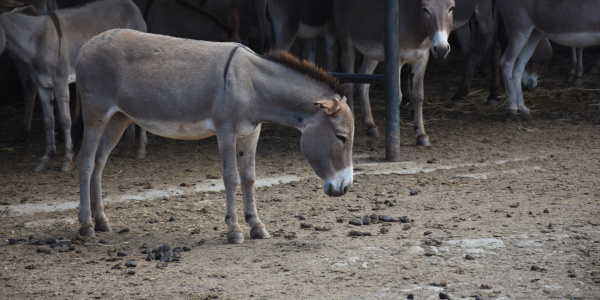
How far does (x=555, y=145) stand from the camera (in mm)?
7383

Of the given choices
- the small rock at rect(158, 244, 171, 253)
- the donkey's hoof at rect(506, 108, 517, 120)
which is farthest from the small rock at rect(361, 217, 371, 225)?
the donkey's hoof at rect(506, 108, 517, 120)

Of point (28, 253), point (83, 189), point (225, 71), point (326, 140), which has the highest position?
point (225, 71)

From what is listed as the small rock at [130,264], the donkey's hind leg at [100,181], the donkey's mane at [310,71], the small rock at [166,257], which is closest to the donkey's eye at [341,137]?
the donkey's mane at [310,71]

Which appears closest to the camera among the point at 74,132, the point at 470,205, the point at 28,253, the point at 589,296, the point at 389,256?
the point at 589,296

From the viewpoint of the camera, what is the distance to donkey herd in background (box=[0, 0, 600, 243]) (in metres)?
4.44

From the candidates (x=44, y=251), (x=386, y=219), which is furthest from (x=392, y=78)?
(x=44, y=251)

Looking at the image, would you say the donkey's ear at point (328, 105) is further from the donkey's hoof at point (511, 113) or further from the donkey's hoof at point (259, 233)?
the donkey's hoof at point (511, 113)

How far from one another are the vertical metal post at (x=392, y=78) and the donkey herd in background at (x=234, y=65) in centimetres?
42

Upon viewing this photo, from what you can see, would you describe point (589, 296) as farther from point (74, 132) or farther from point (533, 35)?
point (533, 35)

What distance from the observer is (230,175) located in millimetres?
4461

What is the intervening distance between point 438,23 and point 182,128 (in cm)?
349

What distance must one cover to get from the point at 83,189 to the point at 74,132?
1.50m

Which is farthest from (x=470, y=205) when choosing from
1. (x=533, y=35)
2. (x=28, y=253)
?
(x=533, y=35)

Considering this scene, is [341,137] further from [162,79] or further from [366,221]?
[162,79]
